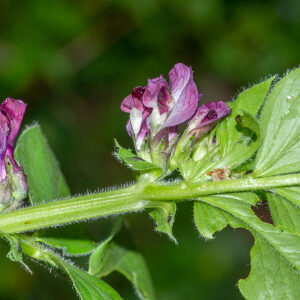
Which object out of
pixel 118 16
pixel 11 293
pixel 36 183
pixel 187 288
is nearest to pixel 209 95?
pixel 118 16

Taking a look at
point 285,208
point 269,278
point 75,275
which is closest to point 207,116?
point 285,208

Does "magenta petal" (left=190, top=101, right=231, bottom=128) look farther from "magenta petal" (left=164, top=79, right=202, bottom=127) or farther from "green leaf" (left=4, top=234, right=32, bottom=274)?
"green leaf" (left=4, top=234, right=32, bottom=274)

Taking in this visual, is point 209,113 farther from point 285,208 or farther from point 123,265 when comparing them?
point 123,265

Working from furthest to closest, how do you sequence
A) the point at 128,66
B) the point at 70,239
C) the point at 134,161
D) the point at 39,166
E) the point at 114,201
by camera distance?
1. the point at 128,66
2. the point at 39,166
3. the point at 70,239
4. the point at 114,201
5. the point at 134,161

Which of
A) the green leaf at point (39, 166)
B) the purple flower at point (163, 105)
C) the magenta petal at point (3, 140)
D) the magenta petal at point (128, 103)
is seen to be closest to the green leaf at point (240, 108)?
the purple flower at point (163, 105)

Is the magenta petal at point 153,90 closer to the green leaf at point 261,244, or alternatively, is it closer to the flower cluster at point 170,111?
the flower cluster at point 170,111
